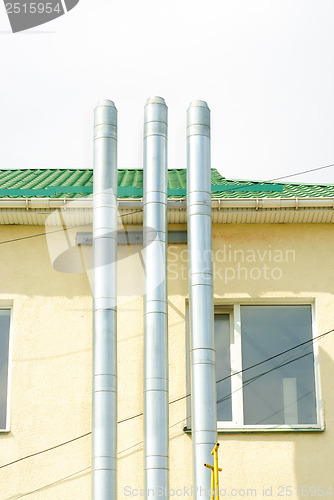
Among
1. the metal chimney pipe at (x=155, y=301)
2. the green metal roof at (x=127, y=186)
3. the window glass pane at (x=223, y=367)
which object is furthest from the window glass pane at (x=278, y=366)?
the green metal roof at (x=127, y=186)

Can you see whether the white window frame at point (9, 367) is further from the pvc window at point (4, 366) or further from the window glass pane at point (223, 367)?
the window glass pane at point (223, 367)

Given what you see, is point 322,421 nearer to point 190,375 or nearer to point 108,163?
point 190,375

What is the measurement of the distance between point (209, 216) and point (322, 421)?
9.06 feet

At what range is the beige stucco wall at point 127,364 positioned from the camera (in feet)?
35.1

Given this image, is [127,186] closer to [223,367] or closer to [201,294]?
[201,294]

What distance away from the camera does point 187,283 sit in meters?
11.6

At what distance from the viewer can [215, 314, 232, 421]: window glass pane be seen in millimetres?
11234

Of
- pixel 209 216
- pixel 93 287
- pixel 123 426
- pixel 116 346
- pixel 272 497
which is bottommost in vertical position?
pixel 272 497

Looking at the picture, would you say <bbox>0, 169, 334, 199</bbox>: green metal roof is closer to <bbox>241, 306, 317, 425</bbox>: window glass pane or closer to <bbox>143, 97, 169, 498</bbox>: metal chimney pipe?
<bbox>143, 97, 169, 498</bbox>: metal chimney pipe

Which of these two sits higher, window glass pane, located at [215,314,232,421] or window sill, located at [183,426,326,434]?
window glass pane, located at [215,314,232,421]

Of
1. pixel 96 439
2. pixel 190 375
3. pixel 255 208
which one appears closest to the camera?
pixel 96 439

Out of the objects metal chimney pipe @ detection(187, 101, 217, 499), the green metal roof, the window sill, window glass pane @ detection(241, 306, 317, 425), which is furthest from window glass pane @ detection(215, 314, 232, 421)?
the green metal roof

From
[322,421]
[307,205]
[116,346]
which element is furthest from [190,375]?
[307,205]

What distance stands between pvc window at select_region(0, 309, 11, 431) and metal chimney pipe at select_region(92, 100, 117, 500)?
1.34m
